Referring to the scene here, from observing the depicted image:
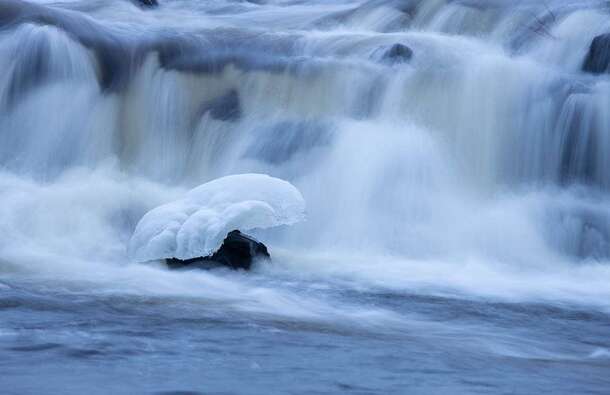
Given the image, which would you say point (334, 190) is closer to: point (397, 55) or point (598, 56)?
point (397, 55)

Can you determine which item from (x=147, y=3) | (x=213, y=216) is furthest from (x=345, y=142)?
(x=147, y=3)

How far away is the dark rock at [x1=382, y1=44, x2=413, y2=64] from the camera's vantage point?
10711mm

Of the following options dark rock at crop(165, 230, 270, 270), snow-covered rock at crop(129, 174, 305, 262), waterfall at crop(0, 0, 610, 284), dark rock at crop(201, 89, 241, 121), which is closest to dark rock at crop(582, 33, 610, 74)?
waterfall at crop(0, 0, 610, 284)

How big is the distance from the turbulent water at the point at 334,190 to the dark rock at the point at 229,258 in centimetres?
14

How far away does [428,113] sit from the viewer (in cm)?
1020

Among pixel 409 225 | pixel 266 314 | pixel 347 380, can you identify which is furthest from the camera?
pixel 409 225

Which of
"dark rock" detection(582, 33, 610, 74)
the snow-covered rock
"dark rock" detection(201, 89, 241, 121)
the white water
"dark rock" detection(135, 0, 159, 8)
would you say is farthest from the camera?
"dark rock" detection(135, 0, 159, 8)

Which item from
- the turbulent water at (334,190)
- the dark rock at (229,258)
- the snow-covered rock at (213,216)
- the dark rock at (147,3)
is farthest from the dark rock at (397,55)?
the dark rock at (147,3)

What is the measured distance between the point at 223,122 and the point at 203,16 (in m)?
4.88

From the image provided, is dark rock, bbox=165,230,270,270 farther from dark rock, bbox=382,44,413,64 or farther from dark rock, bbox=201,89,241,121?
dark rock, bbox=382,44,413,64

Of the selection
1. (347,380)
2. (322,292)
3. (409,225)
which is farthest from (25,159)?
(347,380)

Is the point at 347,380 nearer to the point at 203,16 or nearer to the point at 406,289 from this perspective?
the point at 406,289

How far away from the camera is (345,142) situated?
995 centimetres

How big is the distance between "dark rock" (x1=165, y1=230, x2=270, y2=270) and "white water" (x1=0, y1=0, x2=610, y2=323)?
13 cm
